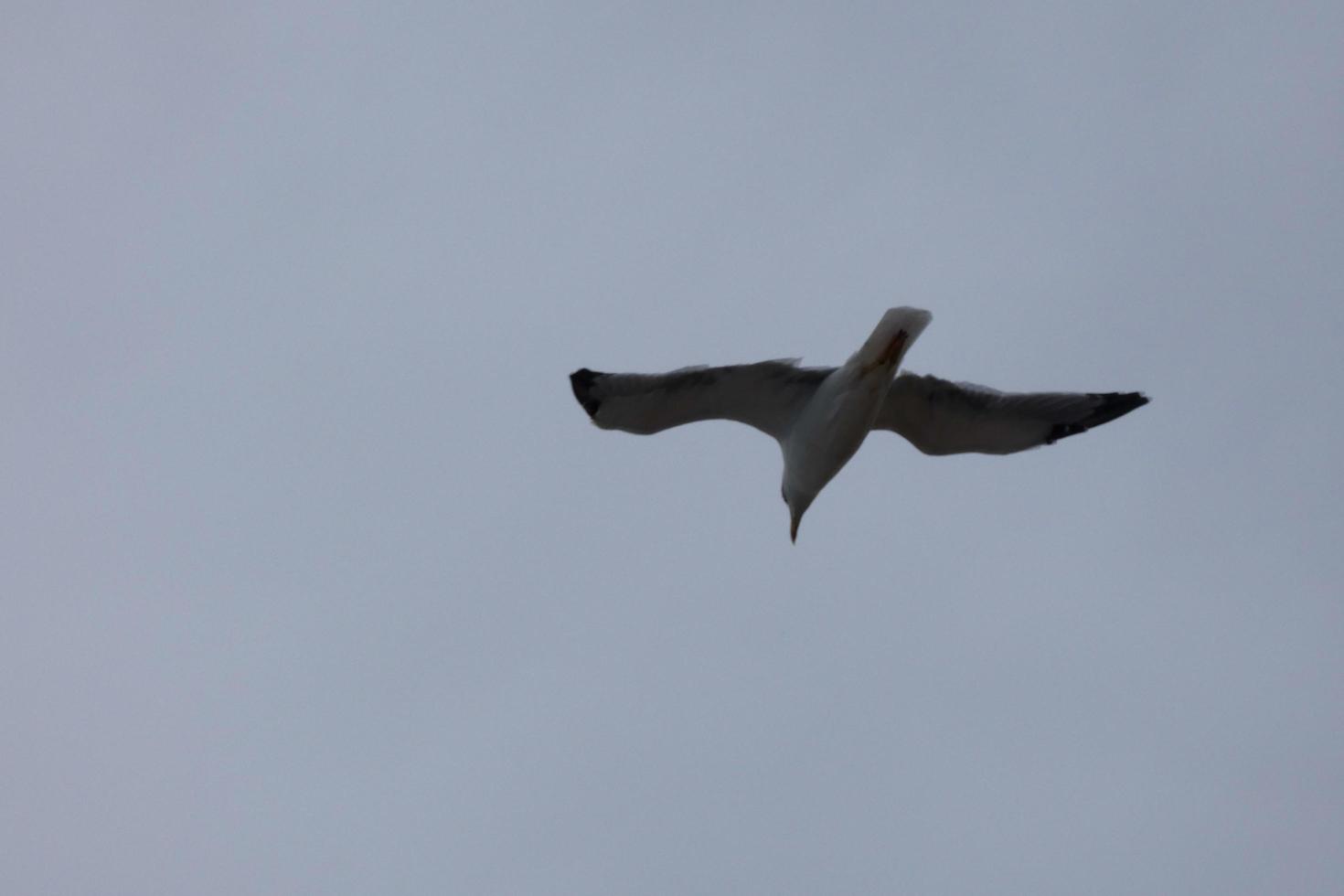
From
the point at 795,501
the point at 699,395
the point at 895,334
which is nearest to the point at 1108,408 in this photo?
the point at 895,334

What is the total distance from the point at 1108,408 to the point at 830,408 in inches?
109

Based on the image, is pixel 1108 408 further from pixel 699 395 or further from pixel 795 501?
pixel 699 395

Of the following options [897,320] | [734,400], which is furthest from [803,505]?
[897,320]

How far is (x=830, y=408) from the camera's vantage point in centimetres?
1888

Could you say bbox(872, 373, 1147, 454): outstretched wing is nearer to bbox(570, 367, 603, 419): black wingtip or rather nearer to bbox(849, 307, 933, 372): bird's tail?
bbox(849, 307, 933, 372): bird's tail

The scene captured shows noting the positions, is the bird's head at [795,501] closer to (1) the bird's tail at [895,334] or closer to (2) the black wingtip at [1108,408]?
(1) the bird's tail at [895,334]

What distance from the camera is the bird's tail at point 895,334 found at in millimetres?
18234

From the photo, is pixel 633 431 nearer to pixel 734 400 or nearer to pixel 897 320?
pixel 734 400

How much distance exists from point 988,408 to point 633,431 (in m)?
3.43

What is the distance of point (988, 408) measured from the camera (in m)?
19.5

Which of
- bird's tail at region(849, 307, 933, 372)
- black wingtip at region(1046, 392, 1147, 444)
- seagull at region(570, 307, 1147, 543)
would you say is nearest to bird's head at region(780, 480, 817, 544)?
seagull at region(570, 307, 1147, 543)

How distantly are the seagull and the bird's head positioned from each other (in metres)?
0.02

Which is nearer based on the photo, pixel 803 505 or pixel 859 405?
pixel 859 405

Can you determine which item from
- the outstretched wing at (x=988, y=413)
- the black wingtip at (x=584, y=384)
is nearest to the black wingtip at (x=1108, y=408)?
the outstretched wing at (x=988, y=413)
